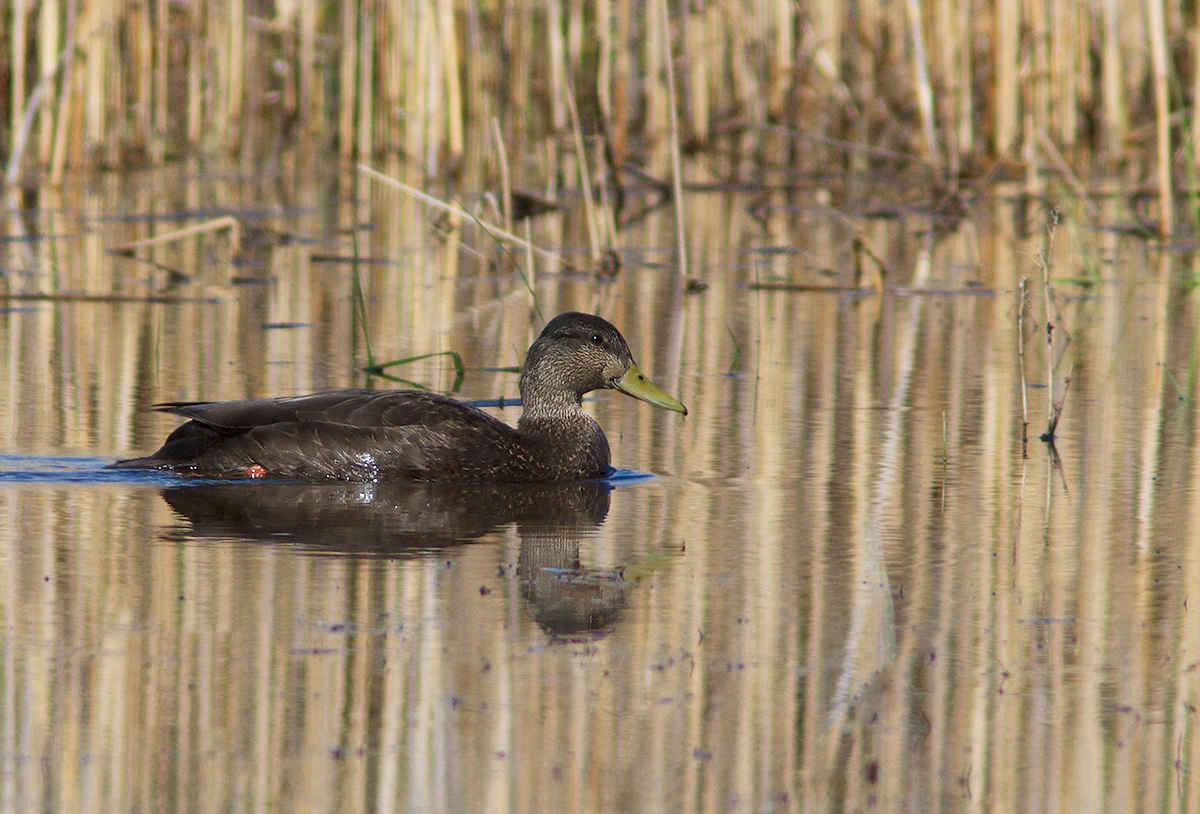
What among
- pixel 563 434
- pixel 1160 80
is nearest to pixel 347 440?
pixel 563 434

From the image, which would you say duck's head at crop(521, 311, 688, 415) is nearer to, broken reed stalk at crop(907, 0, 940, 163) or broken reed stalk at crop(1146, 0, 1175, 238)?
broken reed stalk at crop(1146, 0, 1175, 238)

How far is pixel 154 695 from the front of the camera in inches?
150

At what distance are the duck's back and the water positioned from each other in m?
0.14

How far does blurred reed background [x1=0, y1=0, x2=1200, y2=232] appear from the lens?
14359 mm

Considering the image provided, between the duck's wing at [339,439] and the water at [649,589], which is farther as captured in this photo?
the duck's wing at [339,439]

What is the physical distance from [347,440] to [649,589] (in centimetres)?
205

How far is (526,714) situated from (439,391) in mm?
4283

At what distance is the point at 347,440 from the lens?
21.5 feet

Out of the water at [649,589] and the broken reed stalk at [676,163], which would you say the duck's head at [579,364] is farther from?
the broken reed stalk at [676,163]

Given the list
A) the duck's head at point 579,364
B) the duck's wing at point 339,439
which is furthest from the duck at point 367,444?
the duck's head at point 579,364

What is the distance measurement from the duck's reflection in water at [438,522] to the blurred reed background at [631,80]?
23.1ft

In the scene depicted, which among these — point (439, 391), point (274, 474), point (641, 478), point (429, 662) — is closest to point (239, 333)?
point (439, 391)

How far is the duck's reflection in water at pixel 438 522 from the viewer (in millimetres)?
4738

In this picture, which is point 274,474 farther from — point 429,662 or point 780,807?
point 780,807
